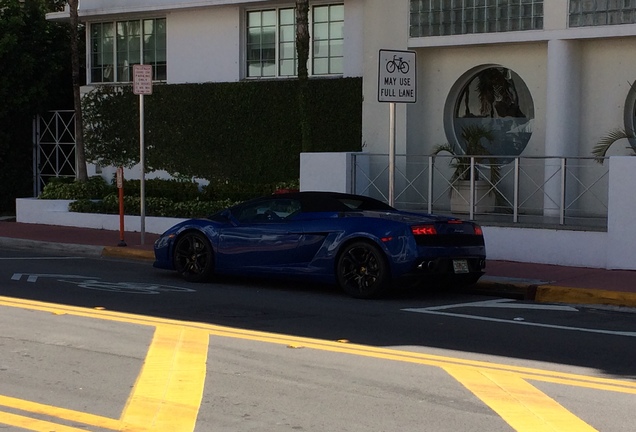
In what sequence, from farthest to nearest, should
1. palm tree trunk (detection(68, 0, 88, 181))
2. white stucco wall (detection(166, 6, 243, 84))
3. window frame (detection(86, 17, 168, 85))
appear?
window frame (detection(86, 17, 168, 85)) → palm tree trunk (detection(68, 0, 88, 181)) → white stucco wall (detection(166, 6, 243, 84))

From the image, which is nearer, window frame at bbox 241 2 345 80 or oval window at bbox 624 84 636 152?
oval window at bbox 624 84 636 152

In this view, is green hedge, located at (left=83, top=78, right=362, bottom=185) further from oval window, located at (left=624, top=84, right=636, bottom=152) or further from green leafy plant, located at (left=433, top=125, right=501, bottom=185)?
oval window, located at (left=624, top=84, right=636, bottom=152)

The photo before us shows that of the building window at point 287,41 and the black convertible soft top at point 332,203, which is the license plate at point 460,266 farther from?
the building window at point 287,41

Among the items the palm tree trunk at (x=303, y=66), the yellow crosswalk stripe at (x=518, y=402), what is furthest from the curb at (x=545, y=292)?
the palm tree trunk at (x=303, y=66)

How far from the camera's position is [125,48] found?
81.0 feet

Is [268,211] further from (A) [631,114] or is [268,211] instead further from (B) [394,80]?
(A) [631,114]

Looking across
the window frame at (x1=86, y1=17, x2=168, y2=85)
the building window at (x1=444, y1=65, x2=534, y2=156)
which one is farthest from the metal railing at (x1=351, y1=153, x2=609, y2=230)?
the window frame at (x1=86, y1=17, x2=168, y2=85)

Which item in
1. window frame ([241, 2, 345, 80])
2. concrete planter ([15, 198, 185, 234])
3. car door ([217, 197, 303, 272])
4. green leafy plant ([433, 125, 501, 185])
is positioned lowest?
concrete planter ([15, 198, 185, 234])

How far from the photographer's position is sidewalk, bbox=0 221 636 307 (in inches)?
514

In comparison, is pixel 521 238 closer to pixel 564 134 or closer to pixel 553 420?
pixel 564 134

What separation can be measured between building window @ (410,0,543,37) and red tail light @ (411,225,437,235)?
6.78 metres

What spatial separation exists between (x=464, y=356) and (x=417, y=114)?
11479 millimetres

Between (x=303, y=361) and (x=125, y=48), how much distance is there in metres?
17.3

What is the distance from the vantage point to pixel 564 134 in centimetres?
1794
